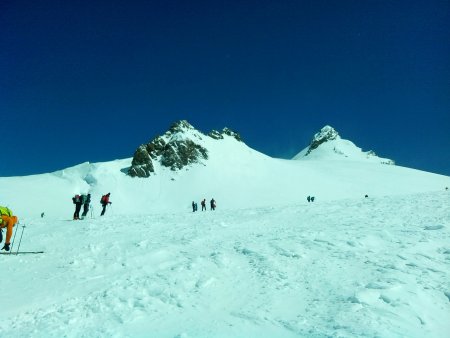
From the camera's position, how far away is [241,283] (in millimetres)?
8297

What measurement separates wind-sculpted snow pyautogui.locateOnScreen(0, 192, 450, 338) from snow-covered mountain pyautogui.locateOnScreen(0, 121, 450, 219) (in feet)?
138

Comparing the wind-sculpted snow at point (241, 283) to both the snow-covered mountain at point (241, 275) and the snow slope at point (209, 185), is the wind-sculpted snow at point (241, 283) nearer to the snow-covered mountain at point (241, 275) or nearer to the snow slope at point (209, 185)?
the snow-covered mountain at point (241, 275)

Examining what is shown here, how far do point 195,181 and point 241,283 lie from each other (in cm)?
6379

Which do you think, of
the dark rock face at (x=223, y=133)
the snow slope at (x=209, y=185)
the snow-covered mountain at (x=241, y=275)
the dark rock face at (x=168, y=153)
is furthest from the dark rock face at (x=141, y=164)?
the snow-covered mountain at (x=241, y=275)

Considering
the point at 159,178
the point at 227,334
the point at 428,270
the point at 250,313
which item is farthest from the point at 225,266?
the point at 159,178

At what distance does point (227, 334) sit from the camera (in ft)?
20.4

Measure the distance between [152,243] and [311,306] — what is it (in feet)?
21.6

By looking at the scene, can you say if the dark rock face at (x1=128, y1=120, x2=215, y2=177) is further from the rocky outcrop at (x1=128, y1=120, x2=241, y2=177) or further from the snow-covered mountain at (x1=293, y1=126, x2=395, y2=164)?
the snow-covered mountain at (x1=293, y1=126, x2=395, y2=164)

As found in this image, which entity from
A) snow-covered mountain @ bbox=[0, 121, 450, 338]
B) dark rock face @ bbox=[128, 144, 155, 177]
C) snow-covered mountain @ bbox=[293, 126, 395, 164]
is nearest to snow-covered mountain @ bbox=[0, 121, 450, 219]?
dark rock face @ bbox=[128, 144, 155, 177]

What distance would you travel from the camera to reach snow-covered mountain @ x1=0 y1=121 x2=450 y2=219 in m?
59.9

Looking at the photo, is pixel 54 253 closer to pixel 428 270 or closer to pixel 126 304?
pixel 126 304

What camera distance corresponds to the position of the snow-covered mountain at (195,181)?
59906 millimetres

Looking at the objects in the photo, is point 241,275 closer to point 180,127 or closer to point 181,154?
point 181,154

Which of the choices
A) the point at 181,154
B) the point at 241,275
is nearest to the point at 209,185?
the point at 181,154
